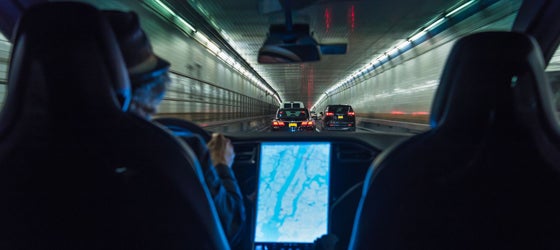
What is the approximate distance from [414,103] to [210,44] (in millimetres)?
10519

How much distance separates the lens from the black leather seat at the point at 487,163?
1291 mm

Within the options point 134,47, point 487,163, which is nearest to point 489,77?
point 487,163

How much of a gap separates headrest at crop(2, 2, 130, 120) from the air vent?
2444 millimetres

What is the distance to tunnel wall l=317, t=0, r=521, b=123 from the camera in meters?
9.60

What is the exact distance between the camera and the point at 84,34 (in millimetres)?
1285

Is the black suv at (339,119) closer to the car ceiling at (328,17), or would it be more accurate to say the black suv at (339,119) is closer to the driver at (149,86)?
the car ceiling at (328,17)

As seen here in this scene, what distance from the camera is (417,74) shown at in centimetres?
1870

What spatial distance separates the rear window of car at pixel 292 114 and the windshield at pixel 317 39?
6cm

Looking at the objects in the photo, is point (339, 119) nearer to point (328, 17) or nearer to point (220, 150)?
point (328, 17)

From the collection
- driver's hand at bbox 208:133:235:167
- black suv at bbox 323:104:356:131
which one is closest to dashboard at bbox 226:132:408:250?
driver's hand at bbox 208:133:235:167

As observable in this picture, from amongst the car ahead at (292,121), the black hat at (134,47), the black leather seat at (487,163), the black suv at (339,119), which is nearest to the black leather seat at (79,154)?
the black hat at (134,47)

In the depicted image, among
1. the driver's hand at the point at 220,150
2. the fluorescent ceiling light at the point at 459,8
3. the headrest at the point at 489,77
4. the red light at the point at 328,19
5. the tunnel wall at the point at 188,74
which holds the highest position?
the fluorescent ceiling light at the point at 459,8

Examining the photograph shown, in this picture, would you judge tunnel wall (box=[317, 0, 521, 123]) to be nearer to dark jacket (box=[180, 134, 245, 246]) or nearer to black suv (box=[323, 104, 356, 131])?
black suv (box=[323, 104, 356, 131])

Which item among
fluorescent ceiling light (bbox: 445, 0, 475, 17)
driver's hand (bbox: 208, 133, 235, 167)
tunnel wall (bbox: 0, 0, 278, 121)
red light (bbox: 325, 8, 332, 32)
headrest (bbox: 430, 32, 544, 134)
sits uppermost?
fluorescent ceiling light (bbox: 445, 0, 475, 17)
